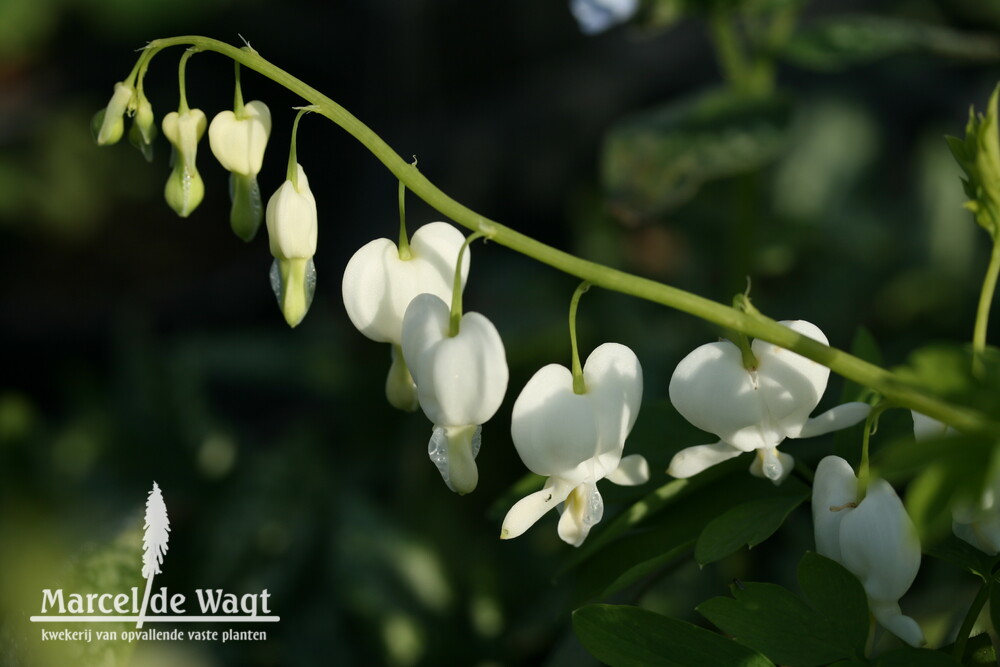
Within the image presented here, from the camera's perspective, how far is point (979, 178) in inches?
24.9

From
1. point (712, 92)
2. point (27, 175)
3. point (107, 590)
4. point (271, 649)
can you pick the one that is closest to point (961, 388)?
point (107, 590)

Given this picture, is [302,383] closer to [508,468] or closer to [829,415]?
[508,468]

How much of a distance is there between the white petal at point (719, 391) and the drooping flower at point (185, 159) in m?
0.36

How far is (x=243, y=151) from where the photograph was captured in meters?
0.71

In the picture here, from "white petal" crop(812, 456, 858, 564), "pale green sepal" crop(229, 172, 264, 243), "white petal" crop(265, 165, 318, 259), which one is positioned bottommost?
"white petal" crop(812, 456, 858, 564)

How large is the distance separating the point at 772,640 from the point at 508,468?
42.5 inches

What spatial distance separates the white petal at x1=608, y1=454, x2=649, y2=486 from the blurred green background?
0.05 metres

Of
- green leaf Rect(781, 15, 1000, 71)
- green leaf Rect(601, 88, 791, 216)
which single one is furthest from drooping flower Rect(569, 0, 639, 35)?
green leaf Rect(781, 15, 1000, 71)

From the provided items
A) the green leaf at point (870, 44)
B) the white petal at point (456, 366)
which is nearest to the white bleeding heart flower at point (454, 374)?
the white petal at point (456, 366)

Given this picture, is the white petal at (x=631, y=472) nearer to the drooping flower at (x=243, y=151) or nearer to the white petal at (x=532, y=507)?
the white petal at (x=532, y=507)

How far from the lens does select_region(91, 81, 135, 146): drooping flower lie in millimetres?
683

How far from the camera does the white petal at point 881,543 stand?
1.97 ft

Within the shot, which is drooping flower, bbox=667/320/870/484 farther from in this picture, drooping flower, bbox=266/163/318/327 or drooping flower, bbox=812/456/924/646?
drooping flower, bbox=266/163/318/327

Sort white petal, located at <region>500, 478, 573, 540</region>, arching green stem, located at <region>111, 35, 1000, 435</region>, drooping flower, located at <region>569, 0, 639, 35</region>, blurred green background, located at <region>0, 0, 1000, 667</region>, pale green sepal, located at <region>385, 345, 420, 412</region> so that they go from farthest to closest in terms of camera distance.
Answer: drooping flower, located at <region>569, 0, 639, 35</region>, blurred green background, located at <region>0, 0, 1000, 667</region>, pale green sepal, located at <region>385, 345, 420, 412</region>, white petal, located at <region>500, 478, 573, 540</region>, arching green stem, located at <region>111, 35, 1000, 435</region>
